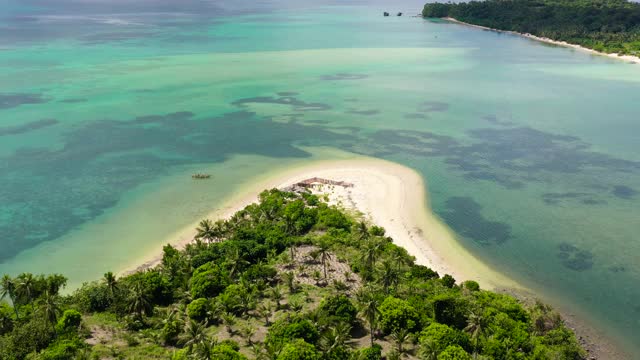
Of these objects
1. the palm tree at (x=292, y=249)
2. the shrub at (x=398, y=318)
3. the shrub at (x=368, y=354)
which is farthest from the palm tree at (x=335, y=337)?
the palm tree at (x=292, y=249)

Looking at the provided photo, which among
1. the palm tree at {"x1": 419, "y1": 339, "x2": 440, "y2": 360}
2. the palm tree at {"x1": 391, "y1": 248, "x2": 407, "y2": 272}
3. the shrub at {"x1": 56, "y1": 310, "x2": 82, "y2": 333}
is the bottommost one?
the shrub at {"x1": 56, "y1": 310, "x2": 82, "y2": 333}

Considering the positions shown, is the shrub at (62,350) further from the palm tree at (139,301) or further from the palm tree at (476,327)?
the palm tree at (476,327)

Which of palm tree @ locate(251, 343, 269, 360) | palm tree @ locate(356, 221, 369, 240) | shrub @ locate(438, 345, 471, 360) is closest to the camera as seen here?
shrub @ locate(438, 345, 471, 360)

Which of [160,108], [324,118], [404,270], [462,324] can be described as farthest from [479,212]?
[160,108]

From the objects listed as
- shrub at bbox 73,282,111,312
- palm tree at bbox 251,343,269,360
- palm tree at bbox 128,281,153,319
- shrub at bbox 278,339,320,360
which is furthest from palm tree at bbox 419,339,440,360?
shrub at bbox 73,282,111,312

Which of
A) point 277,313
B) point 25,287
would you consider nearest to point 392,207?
point 277,313

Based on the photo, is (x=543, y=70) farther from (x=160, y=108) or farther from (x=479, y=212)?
(x=160, y=108)

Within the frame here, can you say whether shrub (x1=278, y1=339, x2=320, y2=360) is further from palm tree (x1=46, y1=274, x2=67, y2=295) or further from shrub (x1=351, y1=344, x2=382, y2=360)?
palm tree (x1=46, y1=274, x2=67, y2=295)
